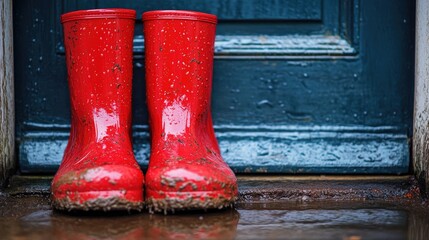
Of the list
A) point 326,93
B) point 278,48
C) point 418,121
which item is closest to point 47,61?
point 278,48

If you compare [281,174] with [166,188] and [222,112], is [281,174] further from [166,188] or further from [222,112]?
[166,188]

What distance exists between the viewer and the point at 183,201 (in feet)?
4.35

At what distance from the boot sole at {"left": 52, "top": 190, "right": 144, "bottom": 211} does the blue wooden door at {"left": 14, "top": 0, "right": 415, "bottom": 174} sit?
34 centimetres

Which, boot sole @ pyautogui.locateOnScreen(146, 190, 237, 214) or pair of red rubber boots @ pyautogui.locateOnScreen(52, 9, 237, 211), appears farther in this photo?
pair of red rubber boots @ pyautogui.locateOnScreen(52, 9, 237, 211)

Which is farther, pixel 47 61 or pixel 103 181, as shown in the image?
pixel 47 61

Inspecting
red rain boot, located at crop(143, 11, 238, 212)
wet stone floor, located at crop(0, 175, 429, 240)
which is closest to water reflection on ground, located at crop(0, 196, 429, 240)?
wet stone floor, located at crop(0, 175, 429, 240)

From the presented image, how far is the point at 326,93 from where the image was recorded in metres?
1.71

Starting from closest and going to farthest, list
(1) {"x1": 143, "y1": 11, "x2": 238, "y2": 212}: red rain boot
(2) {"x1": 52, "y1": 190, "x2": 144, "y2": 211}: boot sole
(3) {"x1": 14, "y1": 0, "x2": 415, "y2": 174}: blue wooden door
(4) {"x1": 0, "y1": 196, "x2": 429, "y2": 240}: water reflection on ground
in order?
1. (4) {"x1": 0, "y1": 196, "x2": 429, "y2": 240}: water reflection on ground
2. (2) {"x1": 52, "y1": 190, "x2": 144, "y2": 211}: boot sole
3. (1) {"x1": 143, "y1": 11, "x2": 238, "y2": 212}: red rain boot
4. (3) {"x1": 14, "y1": 0, "x2": 415, "y2": 174}: blue wooden door

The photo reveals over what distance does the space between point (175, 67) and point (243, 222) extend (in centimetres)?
36

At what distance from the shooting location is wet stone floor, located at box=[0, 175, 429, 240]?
1.22 meters

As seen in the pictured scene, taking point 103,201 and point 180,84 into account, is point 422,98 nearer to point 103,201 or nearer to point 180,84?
point 180,84

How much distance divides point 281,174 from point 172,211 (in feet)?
1.36

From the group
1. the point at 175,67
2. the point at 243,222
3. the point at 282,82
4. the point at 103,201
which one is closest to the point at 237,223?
the point at 243,222

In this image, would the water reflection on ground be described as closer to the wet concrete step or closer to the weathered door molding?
the wet concrete step
